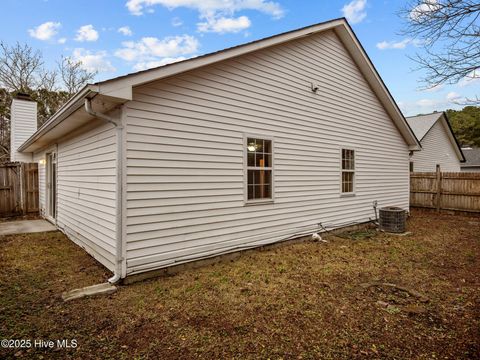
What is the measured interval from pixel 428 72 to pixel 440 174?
9.15 m

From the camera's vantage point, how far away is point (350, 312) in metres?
3.46

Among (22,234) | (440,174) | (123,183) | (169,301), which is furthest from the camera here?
(440,174)

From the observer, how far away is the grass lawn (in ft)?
8.96

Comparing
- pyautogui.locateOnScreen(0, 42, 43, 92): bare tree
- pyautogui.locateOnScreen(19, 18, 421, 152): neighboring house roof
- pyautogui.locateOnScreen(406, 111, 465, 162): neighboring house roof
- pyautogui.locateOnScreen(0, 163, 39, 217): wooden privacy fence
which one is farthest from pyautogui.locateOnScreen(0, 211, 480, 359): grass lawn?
pyautogui.locateOnScreen(0, 42, 43, 92): bare tree

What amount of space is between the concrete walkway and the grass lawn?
2.49 m

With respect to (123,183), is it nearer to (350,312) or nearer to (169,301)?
(169,301)

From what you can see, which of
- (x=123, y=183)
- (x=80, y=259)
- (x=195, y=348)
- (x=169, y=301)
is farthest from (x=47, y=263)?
(x=195, y=348)

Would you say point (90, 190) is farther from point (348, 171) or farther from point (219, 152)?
point (348, 171)

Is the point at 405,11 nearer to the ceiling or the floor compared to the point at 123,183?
nearer to the ceiling

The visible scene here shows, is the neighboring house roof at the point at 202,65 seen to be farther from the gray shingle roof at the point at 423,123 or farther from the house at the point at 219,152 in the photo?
the gray shingle roof at the point at 423,123

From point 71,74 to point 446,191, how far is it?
92.2ft

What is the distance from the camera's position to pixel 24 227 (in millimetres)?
8656

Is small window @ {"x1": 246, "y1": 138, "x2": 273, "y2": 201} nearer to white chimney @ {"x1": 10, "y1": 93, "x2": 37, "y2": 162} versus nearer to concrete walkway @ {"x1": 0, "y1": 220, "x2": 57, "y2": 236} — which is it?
concrete walkway @ {"x1": 0, "y1": 220, "x2": 57, "y2": 236}

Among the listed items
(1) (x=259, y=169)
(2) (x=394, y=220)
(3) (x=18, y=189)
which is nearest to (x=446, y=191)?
(2) (x=394, y=220)
